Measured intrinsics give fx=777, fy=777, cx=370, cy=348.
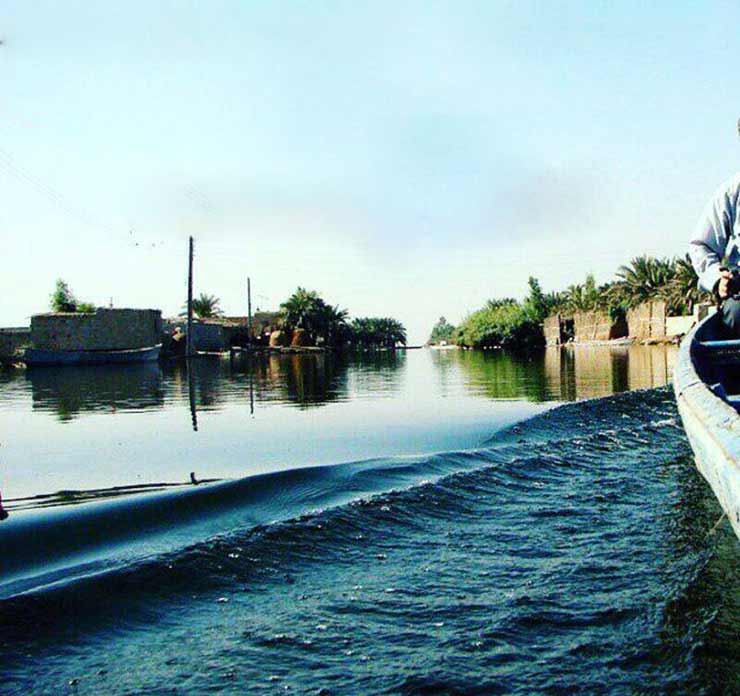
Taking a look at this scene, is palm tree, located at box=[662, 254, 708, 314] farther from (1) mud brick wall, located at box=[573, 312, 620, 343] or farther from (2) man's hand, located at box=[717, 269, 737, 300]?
(2) man's hand, located at box=[717, 269, 737, 300]

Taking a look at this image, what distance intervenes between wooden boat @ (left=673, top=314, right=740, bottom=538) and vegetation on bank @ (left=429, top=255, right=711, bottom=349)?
47.2m

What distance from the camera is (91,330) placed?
51.2 metres

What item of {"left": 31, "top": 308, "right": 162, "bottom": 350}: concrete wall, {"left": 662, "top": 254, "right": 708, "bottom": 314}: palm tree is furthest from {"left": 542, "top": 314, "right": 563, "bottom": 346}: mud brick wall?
{"left": 31, "top": 308, "right": 162, "bottom": 350}: concrete wall

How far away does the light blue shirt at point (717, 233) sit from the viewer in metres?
5.71

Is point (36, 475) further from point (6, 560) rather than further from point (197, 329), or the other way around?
point (197, 329)

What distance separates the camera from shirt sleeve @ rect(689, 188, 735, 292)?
5742mm

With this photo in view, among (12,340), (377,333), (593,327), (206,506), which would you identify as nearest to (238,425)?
(206,506)

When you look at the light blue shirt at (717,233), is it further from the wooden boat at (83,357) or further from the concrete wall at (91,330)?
the concrete wall at (91,330)

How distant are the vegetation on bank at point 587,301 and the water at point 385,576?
47826 mm

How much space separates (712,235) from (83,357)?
4437 centimetres

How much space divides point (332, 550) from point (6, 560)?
1.88 meters

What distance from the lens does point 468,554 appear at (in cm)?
429

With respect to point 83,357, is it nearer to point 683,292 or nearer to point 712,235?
point 683,292

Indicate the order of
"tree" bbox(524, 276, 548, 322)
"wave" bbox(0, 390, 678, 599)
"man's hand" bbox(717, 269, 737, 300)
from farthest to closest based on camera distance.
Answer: "tree" bbox(524, 276, 548, 322) → "man's hand" bbox(717, 269, 737, 300) → "wave" bbox(0, 390, 678, 599)
